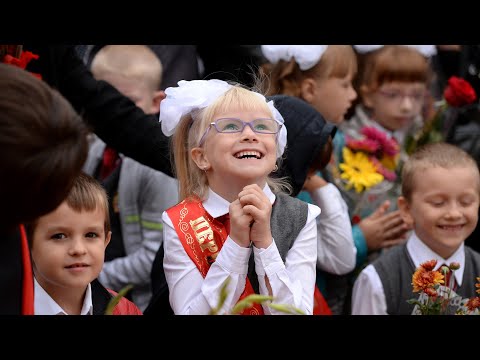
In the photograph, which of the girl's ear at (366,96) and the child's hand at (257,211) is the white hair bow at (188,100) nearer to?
the child's hand at (257,211)

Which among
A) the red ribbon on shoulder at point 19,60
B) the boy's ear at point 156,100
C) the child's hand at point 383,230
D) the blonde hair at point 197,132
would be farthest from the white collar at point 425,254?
the red ribbon on shoulder at point 19,60

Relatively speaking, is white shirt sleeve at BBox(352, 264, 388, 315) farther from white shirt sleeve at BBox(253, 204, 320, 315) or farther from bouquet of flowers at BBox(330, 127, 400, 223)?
white shirt sleeve at BBox(253, 204, 320, 315)

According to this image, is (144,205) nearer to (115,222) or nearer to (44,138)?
(115,222)

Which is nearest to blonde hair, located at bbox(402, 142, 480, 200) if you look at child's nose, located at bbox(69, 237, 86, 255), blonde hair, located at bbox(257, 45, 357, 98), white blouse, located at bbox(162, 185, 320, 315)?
blonde hair, located at bbox(257, 45, 357, 98)

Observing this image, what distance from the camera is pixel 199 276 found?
9.81ft

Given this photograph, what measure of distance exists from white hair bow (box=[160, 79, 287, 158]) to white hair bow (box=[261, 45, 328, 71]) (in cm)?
158

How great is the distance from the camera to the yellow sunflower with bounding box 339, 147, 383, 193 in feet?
15.1

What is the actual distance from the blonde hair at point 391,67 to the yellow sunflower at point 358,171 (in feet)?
2.12

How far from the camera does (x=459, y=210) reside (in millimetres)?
3898

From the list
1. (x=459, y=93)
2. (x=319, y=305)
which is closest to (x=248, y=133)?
(x=319, y=305)

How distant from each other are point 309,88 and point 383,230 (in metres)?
0.85

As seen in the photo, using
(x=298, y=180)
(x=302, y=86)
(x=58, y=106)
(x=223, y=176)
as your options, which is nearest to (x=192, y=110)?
(x=223, y=176)

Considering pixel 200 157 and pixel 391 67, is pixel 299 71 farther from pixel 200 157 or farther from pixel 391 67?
pixel 200 157

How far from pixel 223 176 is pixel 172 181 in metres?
1.49
